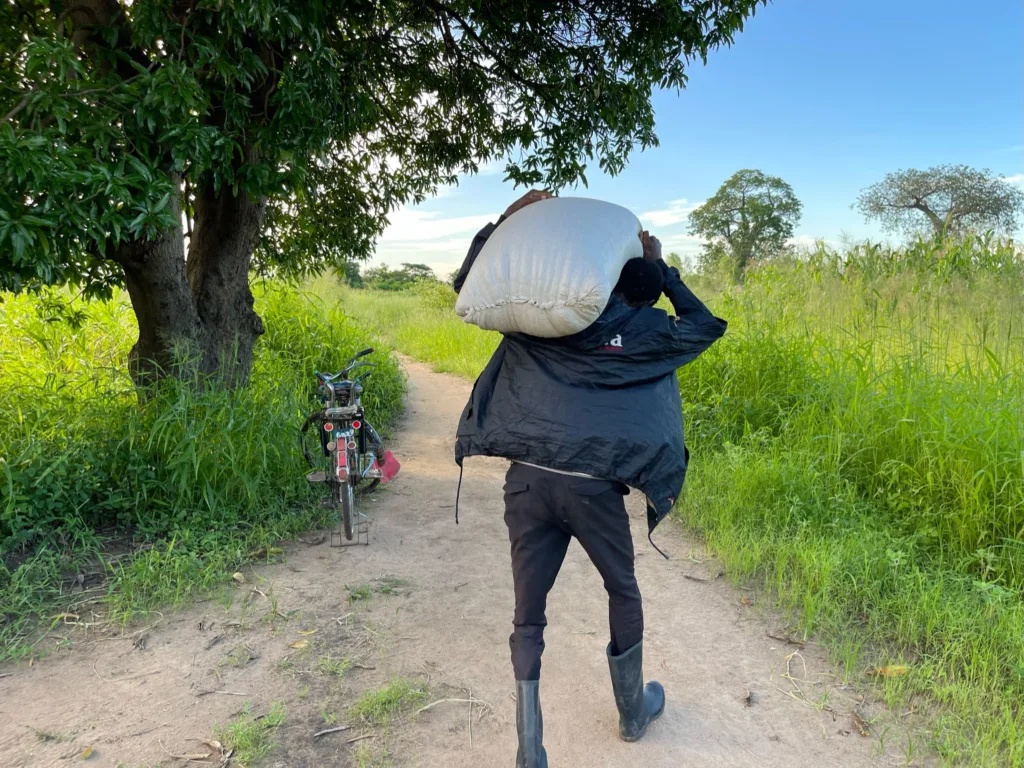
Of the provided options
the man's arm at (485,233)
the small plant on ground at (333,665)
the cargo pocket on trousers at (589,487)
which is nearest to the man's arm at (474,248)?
the man's arm at (485,233)

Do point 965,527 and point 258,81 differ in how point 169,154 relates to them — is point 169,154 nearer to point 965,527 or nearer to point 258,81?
point 258,81

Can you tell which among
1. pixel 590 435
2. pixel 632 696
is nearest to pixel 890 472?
pixel 632 696

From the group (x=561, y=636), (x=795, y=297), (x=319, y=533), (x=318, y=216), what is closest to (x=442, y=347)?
(x=318, y=216)

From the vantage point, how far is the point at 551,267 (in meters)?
2.00

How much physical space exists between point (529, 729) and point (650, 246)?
5.69ft

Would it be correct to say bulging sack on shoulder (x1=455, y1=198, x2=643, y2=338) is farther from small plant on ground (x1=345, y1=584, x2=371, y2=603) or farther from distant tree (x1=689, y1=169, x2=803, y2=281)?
distant tree (x1=689, y1=169, x2=803, y2=281)

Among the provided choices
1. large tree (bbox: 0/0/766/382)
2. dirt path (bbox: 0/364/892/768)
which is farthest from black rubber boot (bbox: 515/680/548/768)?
large tree (bbox: 0/0/766/382)

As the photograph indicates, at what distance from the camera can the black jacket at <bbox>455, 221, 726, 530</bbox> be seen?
6.66 feet

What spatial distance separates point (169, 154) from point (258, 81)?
100cm

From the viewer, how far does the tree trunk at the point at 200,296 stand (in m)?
4.50

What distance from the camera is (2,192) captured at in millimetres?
2754

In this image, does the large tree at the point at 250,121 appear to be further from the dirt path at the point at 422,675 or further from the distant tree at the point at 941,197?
the distant tree at the point at 941,197

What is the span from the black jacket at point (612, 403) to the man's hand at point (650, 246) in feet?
0.77

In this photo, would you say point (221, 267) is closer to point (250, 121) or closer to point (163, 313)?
point (163, 313)
